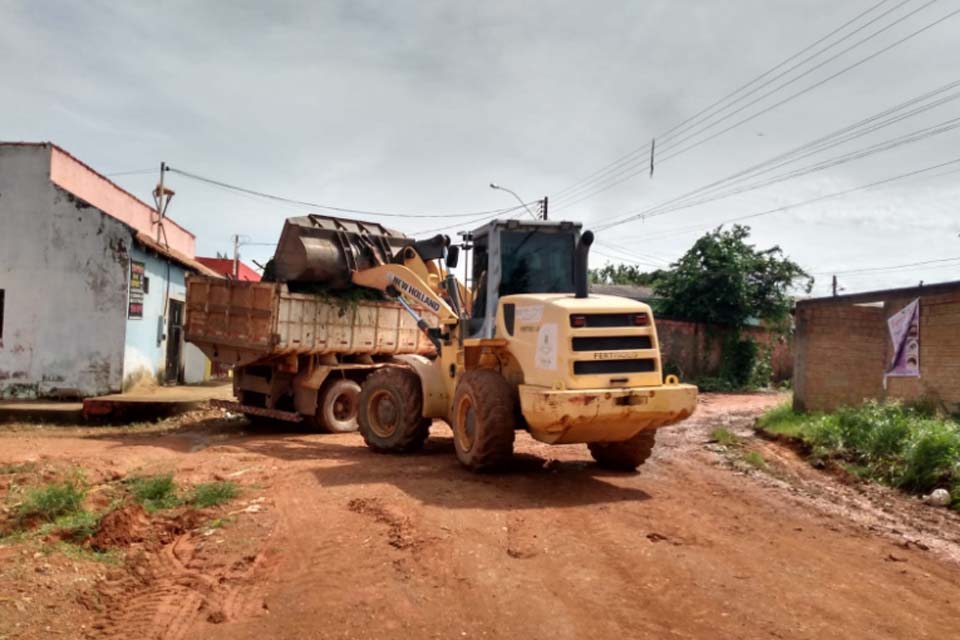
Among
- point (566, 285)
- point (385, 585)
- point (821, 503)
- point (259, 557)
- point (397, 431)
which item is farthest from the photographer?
point (397, 431)

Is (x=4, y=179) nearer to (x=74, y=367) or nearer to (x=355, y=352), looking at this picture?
(x=74, y=367)

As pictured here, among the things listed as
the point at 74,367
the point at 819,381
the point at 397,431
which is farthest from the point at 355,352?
the point at 819,381

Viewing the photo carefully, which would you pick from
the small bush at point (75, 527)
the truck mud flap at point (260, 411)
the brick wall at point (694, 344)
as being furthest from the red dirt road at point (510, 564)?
the brick wall at point (694, 344)

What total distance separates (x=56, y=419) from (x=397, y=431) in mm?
7240

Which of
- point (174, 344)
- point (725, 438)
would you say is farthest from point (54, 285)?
point (725, 438)

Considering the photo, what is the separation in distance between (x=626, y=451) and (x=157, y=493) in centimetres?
518

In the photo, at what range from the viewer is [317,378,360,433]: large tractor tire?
1222cm

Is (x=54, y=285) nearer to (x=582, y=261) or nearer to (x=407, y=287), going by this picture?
(x=407, y=287)

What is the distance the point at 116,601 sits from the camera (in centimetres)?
469

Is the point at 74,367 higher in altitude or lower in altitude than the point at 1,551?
A: higher

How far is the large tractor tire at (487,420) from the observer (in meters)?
7.82

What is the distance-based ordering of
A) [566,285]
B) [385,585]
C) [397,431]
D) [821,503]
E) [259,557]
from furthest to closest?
[397,431] < [566,285] < [821,503] < [259,557] < [385,585]

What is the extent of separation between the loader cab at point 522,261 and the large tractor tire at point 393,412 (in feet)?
4.06

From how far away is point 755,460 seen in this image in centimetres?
1023
